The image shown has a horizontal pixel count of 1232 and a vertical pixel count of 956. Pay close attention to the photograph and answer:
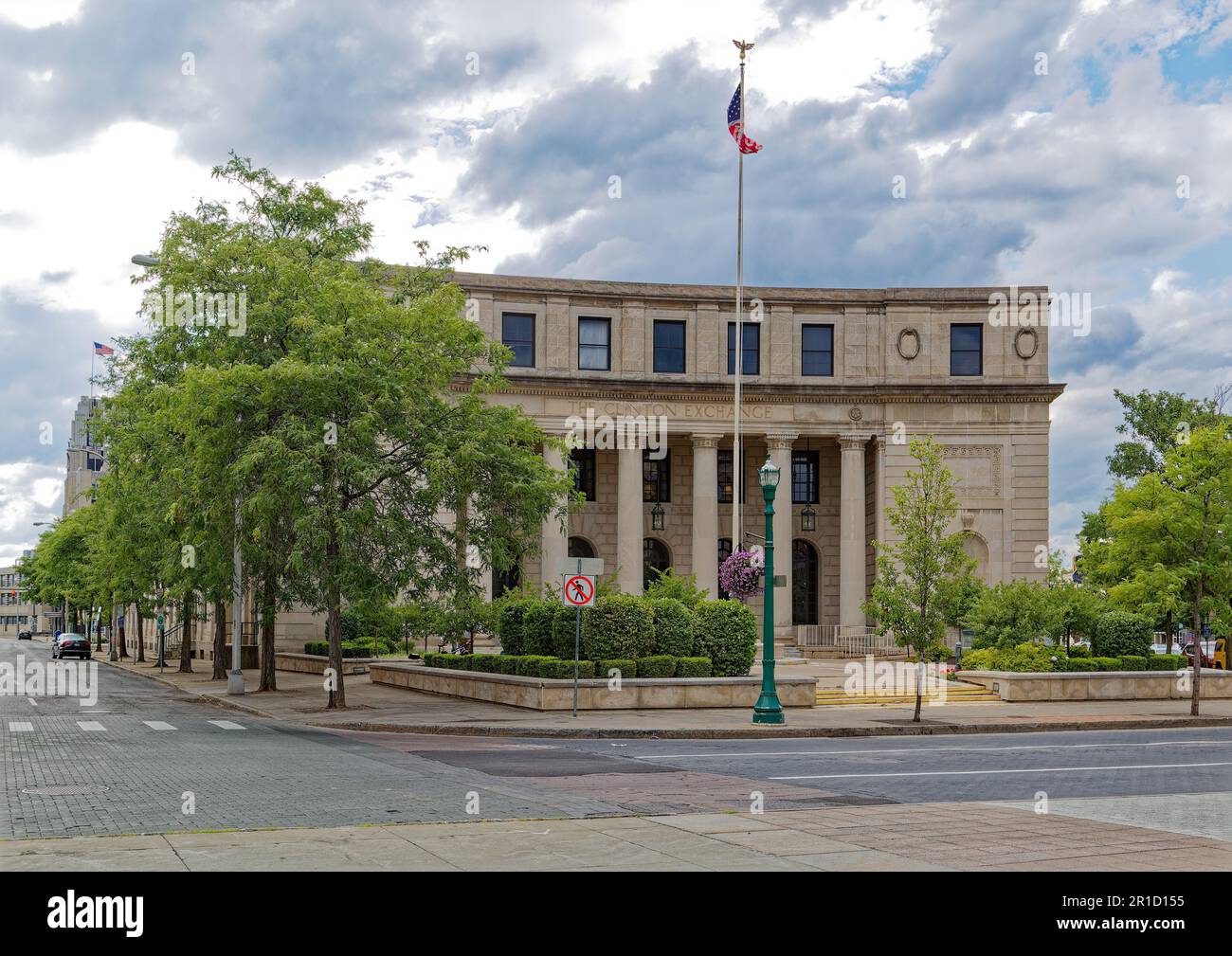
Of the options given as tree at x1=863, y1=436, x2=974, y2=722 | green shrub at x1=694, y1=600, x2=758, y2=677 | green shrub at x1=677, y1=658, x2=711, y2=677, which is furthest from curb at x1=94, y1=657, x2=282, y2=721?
tree at x1=863, y1=436, x2=974, y2=722

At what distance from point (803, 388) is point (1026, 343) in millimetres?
10332

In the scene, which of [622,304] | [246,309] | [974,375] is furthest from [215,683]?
[974,375]

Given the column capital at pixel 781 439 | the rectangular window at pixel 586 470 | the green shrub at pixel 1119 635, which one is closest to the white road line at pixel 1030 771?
the green shrub at pixel 1119 635

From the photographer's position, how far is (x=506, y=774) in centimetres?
1662

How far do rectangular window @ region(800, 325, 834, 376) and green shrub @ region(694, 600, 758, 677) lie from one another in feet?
84.5

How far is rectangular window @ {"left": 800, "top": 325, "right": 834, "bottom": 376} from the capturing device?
55.9 metres

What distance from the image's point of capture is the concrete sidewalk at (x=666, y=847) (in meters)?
9.41

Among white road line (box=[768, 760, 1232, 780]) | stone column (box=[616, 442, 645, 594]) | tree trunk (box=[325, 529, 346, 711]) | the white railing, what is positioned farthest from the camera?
stone column (box=[616, 442, 645, 594])

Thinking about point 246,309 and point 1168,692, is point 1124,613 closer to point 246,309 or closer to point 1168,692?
point 1168,692

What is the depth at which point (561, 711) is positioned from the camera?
2808 centimetres

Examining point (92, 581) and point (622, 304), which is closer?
point (622, 304)
